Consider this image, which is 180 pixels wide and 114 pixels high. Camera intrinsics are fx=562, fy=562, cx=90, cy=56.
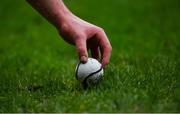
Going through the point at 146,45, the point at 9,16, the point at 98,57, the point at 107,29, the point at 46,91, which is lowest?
the point at 46,91

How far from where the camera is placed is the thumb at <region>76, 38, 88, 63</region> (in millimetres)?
5395

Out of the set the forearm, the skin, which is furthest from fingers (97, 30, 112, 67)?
the forearm

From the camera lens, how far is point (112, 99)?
5016 millimetres

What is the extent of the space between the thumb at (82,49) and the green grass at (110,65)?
0.33 meters

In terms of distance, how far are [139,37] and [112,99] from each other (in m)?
5.56

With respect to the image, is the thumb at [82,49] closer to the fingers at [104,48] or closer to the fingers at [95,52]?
the fingers at [104,48]

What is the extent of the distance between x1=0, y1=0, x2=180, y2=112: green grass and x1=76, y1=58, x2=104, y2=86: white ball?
98mm

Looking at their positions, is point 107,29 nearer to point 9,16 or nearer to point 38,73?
point 9,16

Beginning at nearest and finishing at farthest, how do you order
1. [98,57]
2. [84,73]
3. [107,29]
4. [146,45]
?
1. [84,73]
2. [98,57]
3. [146,45]
4. [107,29]

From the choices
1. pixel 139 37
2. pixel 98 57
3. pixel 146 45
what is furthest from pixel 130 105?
pixel 139 37

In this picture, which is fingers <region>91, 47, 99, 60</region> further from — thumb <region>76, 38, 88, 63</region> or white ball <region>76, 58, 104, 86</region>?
thumb <region>76, 38, 88, 63</region>

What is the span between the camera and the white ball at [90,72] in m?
5.56

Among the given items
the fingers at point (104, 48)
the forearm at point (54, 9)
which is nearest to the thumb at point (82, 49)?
the fingers at point (104, 48)

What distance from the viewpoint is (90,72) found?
18.3 feet
